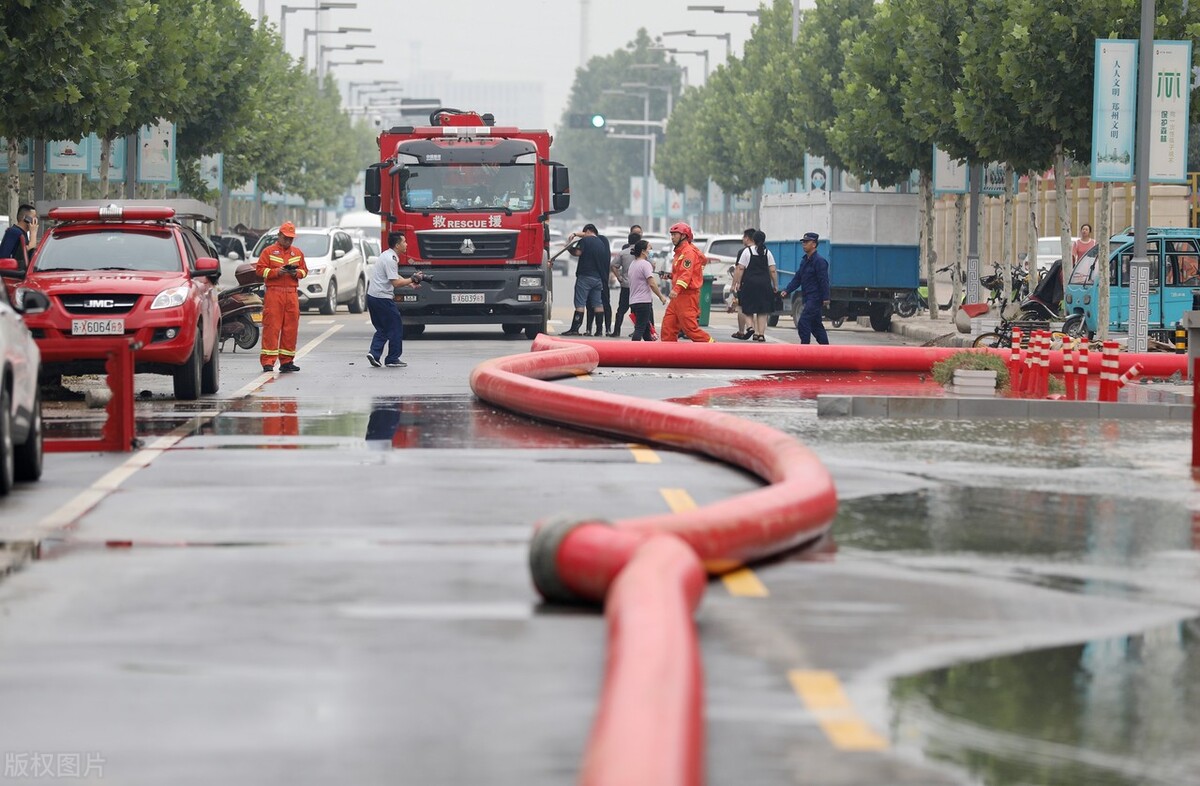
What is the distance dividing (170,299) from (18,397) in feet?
26.2

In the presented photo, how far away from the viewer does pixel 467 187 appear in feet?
118

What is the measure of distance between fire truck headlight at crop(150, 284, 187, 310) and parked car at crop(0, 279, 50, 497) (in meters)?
6.59

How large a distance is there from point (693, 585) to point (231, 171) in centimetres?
6076

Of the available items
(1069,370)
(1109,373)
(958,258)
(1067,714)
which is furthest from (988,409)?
(958,258)

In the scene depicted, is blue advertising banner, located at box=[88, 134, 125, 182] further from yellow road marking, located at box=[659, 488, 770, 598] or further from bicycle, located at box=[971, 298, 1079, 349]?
yellow road marking, located at box=[659, 488, 770, 598]

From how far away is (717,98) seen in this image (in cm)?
9775

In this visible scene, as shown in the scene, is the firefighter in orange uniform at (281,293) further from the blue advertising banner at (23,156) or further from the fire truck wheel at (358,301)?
the fire truck wheel at (358,301)

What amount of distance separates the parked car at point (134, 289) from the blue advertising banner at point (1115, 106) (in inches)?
521

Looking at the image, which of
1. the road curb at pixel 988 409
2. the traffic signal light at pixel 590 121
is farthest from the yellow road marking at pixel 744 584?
the traffic signal light at pixel 590 121

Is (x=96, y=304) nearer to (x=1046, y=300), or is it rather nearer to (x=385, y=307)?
(x=385, y=307)

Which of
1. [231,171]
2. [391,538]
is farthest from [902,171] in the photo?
[391,538]

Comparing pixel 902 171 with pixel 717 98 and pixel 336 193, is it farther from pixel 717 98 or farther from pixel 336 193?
pixel 336 193

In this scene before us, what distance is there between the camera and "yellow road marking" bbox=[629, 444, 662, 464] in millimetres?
15531

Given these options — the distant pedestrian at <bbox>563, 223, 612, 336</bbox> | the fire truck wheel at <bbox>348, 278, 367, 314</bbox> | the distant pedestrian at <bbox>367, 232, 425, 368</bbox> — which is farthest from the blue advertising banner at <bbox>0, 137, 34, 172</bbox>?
the distant pedestrian at <bbox>367, 232, 425, 368</bbox>
